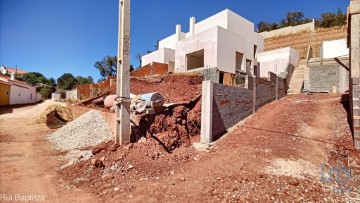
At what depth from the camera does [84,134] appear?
839 cm

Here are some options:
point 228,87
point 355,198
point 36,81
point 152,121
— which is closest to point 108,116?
point 152,121

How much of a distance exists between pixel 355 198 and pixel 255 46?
18.4 m

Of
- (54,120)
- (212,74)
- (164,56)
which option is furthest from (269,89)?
(54,120)

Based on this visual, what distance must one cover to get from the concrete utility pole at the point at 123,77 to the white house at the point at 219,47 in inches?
332

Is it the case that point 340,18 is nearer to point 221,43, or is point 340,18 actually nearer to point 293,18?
point 293,18

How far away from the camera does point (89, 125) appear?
29.7 feet

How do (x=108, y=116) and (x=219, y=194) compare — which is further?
(x=108, y=116)

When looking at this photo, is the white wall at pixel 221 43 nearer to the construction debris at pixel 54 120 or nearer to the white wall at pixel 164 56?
the white wall at pixel 164 56

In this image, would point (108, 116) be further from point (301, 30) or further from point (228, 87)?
point (301, 30)

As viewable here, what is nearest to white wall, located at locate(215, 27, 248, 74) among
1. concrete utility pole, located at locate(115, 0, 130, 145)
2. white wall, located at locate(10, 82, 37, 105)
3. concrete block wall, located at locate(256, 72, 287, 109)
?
concrete block wall, located at locate(256, 72, 287, 109)

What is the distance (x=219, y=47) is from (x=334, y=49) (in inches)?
504

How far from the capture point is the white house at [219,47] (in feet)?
51.3

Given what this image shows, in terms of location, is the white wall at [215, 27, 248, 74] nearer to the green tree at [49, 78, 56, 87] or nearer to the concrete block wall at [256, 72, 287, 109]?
the concrete block wall at [256, 72, 287, 109]

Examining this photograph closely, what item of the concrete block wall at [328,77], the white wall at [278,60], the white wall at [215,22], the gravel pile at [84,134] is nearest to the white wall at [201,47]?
the white wall at [215,22]
